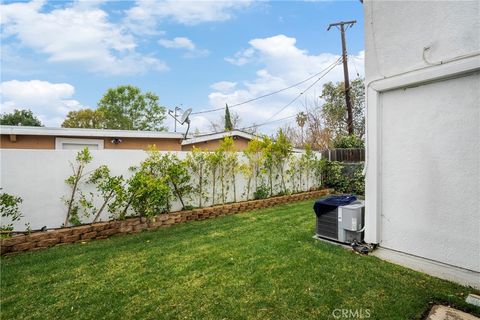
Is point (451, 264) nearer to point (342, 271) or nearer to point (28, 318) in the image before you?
point (342, 271)

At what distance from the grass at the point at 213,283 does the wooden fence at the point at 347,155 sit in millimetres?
7672

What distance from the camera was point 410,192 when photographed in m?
3.49

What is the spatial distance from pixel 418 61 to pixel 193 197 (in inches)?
229

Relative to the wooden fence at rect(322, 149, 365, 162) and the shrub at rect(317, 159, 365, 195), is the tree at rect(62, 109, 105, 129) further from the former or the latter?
the shrub at rect(317, 159, 365, 195)

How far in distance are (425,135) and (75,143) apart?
35.7 ft

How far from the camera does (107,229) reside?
207 inches

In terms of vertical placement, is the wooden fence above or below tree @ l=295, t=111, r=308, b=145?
below

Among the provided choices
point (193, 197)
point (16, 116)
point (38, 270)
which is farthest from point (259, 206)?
point (16, 116)

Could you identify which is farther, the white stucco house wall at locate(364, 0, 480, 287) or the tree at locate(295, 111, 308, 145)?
the tree at locate(295, 111, 308, 145)

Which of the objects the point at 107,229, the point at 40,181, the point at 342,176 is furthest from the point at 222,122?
the point at 40,181

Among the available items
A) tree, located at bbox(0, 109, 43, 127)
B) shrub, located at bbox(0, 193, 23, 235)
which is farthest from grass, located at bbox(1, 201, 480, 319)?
tree, located at bbox(0, 109, 43, 127)

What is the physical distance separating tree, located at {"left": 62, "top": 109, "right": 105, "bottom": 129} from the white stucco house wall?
3131cm

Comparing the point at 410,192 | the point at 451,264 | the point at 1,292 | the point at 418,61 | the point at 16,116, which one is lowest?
the point at 1,292

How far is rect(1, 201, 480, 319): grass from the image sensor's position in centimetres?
254
